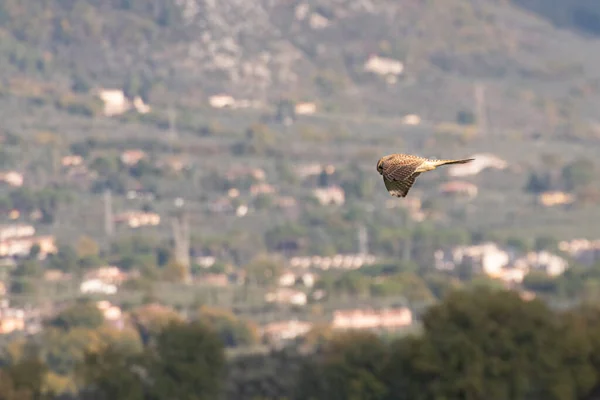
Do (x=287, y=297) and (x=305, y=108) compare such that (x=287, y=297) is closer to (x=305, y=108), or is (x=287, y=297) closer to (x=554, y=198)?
(x=554, y=198)

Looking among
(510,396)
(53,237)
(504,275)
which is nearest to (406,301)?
(504,275)

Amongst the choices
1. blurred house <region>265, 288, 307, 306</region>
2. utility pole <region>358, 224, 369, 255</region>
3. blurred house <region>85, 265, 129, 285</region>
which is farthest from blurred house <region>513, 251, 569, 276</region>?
blurred house <region>85, 265, 129, 285</region>

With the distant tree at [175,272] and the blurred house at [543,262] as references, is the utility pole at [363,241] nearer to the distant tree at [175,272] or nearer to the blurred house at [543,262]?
the blurred house at [543,262]

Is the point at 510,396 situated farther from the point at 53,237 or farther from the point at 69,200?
the point at 69,200

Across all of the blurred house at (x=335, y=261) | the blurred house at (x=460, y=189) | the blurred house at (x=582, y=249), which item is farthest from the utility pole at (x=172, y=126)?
the blurred house at (x=582, y=249)

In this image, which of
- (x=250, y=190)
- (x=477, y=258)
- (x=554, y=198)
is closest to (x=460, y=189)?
(x=554, y=198)

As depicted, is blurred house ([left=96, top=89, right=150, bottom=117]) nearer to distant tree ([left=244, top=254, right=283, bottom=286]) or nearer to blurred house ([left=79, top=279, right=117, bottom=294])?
distant tree ([left=244, top=254, right=283, bottom=286])
